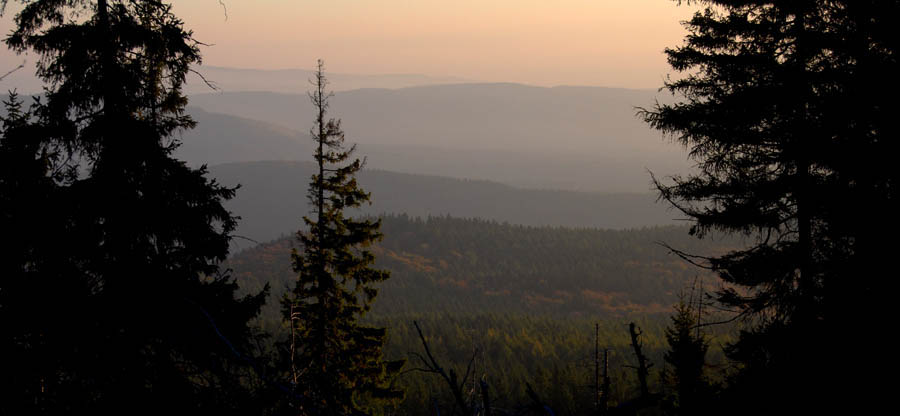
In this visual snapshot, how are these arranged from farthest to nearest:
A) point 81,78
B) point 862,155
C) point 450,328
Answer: point 450,328 < point 81,78 < point 862,155

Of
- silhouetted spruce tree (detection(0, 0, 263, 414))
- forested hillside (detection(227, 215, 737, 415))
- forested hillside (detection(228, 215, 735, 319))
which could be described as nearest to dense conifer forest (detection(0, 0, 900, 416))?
silhouetted spruce tree (detection(0, 0, 263, 414))

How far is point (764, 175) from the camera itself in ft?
34.7

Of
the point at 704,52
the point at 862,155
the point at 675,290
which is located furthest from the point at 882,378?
the point at 675,290

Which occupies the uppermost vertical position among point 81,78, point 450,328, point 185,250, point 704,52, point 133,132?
point 704,52

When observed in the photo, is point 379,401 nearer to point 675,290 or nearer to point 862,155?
point 862,155

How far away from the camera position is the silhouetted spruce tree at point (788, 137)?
7367mm

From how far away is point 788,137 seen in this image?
9.80 m

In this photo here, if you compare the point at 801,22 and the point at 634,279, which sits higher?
the point at 801,22

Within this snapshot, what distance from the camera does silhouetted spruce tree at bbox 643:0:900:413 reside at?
737 centimetres

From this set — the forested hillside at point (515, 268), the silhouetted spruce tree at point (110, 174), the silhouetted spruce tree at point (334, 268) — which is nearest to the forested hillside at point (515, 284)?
the forested hillside at point (515, 268)

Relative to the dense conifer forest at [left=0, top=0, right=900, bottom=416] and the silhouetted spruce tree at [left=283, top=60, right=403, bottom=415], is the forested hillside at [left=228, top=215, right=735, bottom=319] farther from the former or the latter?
the dense conifer forest at [left=0, top=0, right=900, bottom=416]

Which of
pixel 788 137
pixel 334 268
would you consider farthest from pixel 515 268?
pixel 788 137

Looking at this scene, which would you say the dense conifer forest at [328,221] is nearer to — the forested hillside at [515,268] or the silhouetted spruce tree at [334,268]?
the silhouetted spruce tree at [334,268]

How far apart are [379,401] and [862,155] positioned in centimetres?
1521
